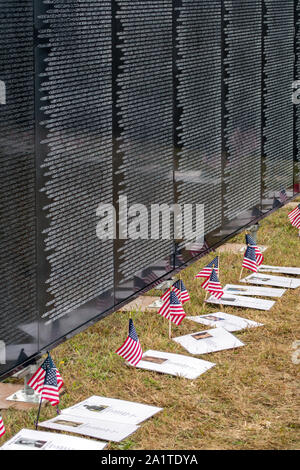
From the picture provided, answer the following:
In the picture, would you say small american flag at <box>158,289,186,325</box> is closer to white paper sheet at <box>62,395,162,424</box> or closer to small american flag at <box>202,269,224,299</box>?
small american flag at <box>202,269,224,299</box>

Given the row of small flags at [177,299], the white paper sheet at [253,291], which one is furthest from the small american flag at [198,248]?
the white paper sheet at [253,291]

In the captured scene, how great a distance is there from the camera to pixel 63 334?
513cm

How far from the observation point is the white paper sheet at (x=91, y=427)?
4.62 metres

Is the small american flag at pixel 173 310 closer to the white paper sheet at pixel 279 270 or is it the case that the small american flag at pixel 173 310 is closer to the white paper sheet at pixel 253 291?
the white paper sheet at pixel 253 291

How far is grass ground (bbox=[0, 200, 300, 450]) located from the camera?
4.70 meters

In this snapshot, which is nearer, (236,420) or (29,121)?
(29,121)

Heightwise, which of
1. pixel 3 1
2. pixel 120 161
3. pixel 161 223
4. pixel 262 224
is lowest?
pixel 262 224

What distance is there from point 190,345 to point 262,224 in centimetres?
401

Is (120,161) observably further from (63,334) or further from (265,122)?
(265,122)

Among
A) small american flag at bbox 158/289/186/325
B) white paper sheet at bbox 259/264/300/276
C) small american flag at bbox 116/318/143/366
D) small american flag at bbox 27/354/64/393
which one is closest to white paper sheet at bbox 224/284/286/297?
white paper sheet at bbox 259/264/300/276

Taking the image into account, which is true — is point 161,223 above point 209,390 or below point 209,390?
above

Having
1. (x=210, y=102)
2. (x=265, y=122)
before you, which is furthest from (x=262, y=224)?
(x=210, y=102)

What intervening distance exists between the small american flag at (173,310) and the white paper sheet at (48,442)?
175cm

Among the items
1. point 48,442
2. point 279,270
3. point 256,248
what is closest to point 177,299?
point 256,248
